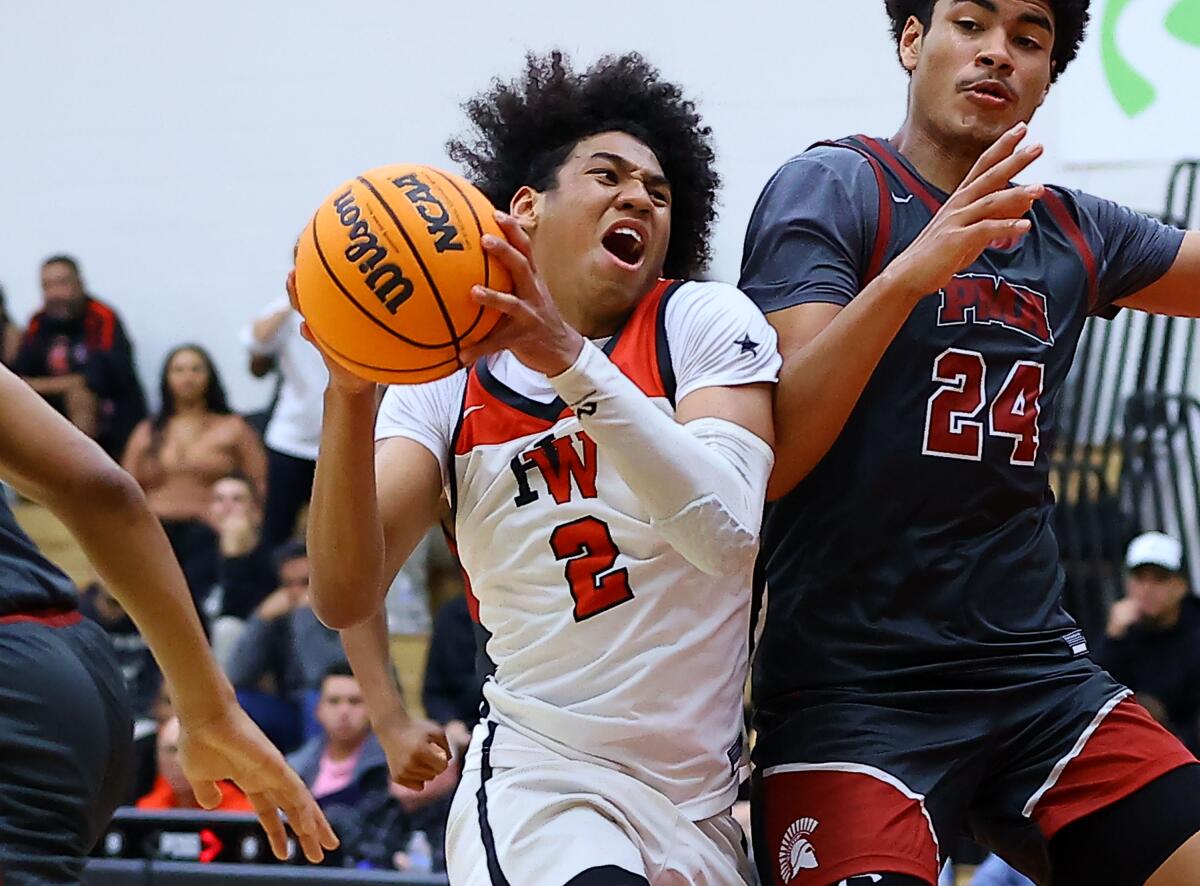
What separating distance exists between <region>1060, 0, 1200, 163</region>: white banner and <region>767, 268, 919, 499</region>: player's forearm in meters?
5.44

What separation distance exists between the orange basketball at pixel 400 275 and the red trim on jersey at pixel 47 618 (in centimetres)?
61

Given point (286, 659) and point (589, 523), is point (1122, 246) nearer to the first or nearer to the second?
point (589, 523)

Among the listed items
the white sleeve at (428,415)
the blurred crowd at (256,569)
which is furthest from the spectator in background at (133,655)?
the white sleeve at (428,415)

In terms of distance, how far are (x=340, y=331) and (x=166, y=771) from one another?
17.0ft

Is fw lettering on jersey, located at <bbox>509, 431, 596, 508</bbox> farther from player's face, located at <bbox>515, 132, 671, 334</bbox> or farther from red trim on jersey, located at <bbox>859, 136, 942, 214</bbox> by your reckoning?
red trim on jersey, located at <bbox>859, 136, 942, 214</bbox>

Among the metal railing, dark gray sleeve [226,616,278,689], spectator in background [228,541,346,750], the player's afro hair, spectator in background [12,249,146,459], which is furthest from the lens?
spectator in background [12,249,146,459]

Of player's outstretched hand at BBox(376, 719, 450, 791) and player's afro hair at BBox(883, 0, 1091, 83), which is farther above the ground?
player's afro hair at BBox(883, 0, 1091, 83)

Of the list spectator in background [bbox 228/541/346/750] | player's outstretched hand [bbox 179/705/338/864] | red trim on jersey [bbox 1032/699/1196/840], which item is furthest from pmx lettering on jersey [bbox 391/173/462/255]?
spectator in background [bbox 228/541/346/750]

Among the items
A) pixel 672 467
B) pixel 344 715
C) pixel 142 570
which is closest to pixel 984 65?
pixel 672 467

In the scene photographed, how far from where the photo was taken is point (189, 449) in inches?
376

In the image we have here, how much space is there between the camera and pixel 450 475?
305cm

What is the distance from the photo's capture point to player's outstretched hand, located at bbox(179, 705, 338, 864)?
2.83 meters

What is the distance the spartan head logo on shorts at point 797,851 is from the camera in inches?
115

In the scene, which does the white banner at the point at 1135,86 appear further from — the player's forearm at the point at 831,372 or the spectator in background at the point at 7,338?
the spectator in background at the point at 7,338
